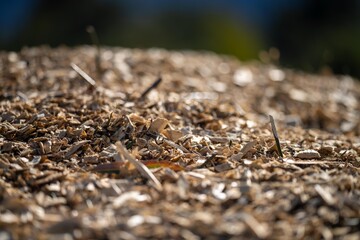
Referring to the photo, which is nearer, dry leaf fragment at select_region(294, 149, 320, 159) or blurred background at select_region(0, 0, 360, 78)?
dry leaf fragment at select_region(294, 149, 320, 159)

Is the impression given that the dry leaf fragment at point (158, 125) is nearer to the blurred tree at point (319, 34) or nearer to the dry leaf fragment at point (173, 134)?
the dry leaf fragment at point (173, 134)

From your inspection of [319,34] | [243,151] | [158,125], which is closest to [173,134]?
[158,125]

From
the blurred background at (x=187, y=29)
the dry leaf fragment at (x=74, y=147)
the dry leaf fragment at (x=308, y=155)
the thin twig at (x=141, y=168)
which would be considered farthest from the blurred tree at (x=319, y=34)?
the thin twig at (x=141, y=168)

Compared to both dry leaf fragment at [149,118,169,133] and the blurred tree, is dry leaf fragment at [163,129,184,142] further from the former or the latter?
the blurred tree

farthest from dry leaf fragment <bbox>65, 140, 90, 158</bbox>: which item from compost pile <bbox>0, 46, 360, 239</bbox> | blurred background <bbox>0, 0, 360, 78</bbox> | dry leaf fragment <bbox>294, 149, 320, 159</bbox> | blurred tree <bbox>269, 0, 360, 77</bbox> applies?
blurred tree <bbox>269, 0, 360, 77</bbox>

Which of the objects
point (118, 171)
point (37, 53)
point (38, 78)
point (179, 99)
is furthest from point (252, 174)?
point (37, 53)

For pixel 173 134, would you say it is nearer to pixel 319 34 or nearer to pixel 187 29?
pixel 187 29
